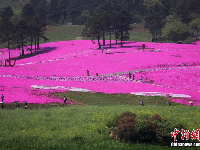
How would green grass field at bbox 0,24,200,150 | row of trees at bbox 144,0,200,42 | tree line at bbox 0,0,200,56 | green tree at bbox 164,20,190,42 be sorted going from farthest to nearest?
1. row of trees at bbox 144,0,200,42
2. green tree at bbox 164,20,190,42
3. tree line at bbox 0,0,200,56
4. green grass field at bbox 0,24,200,150

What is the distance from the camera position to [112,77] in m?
62.0

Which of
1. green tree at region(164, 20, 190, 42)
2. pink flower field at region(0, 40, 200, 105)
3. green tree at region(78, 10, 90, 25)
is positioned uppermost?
green tree at region(78, 10, 90, 25)

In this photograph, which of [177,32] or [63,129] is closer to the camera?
[63,129]

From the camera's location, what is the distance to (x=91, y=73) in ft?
223

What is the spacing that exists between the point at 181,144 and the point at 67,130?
303 inches

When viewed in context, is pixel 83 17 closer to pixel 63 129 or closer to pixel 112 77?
pixel 112 77

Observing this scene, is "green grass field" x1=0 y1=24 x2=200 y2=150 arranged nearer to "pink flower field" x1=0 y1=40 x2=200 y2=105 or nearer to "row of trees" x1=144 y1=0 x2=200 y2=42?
"pink flower field" x1=0 y1=40 x2=200 y2=105

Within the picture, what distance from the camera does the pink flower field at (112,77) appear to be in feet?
149

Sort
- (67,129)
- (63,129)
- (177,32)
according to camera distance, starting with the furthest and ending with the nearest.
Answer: (177,32) → (63,129) → (67,129)

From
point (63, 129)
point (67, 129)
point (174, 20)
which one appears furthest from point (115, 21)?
point (67, 129)

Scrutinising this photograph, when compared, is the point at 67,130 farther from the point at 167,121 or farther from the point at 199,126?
the point at 199,126

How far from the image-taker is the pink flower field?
45.4 meters

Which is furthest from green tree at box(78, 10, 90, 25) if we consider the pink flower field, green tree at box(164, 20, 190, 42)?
the pink flower field

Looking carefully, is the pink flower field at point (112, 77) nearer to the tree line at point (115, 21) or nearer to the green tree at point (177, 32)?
the tree line at point (115, 21)
